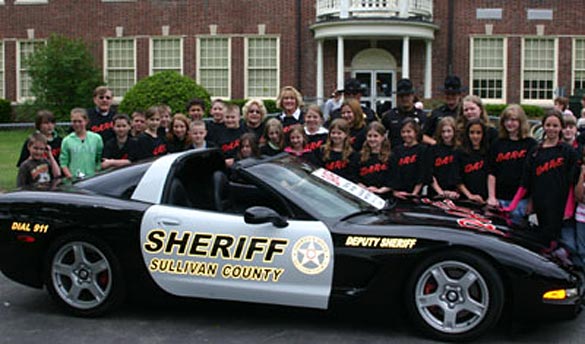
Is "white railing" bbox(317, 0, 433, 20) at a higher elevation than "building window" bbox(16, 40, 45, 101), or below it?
higher

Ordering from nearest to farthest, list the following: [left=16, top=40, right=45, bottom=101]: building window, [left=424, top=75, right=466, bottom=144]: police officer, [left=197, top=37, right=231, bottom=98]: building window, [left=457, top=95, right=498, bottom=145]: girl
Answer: [left=457, top=95, right=498, bottom=145]: girl
[left=424, top=75, right=466, bottom=144]: police officer
[left=197, top=37, right=231, bottom=98]: building window
[left=16, top=40, right=45, bottom=101]: building window

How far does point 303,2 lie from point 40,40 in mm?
10412

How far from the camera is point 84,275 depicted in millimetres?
5648

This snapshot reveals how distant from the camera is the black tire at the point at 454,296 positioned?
5.00 m

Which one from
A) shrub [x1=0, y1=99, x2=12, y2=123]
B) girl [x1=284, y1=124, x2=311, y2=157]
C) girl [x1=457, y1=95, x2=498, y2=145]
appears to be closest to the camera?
girl [x1=457, y1=95, x2=498, y2=145]

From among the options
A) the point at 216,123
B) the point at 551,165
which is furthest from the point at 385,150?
the point at 216,123

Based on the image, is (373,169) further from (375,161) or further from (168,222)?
(168,222)

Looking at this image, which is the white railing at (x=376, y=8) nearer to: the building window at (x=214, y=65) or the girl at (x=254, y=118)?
the building window at (x=214, y=65)

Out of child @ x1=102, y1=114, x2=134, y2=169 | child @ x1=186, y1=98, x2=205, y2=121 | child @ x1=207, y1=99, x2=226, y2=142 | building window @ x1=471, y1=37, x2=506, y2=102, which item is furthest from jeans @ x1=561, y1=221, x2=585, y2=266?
building window @ x1=471, y1=37, x2=506, y2=102

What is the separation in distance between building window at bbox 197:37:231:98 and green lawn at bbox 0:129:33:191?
21.1ft

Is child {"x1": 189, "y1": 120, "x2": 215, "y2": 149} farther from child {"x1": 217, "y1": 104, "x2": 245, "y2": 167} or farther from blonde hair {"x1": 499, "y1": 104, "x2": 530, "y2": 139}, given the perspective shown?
blonde hair {"x1": 499, "y1": 104, "x2": 530, "y2": 139}

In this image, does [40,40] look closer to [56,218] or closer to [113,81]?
[113,81]

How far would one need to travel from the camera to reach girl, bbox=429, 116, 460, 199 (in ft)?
23.6

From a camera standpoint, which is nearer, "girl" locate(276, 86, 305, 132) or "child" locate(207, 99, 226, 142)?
"child" locate(207, 99, 226, 142)
